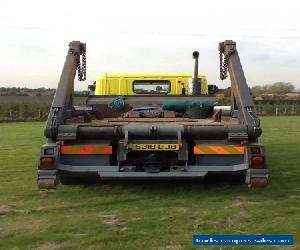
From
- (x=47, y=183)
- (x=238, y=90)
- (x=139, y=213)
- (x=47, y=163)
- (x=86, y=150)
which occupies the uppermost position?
(x=238, y=90)

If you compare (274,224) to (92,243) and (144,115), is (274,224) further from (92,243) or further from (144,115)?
(144,115)

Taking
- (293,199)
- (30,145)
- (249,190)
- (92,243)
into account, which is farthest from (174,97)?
(30,145)

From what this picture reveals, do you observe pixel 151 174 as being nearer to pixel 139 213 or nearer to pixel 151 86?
pixel 139 213

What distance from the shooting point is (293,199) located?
691cm

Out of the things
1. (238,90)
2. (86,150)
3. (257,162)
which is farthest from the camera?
(238,90)

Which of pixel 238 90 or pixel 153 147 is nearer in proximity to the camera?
pixel 153 147

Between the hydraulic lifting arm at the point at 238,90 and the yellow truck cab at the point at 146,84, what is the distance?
215cm

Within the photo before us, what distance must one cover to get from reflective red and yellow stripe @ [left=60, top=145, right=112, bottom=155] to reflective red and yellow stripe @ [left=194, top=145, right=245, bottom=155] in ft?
3.96

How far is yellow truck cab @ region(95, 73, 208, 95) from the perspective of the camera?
1079cm

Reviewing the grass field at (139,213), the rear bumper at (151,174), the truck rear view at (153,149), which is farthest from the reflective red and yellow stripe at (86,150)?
the grass field at (139,213)

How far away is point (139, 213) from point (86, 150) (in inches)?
50.3

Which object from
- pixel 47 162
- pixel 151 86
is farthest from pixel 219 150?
pixel 151 86

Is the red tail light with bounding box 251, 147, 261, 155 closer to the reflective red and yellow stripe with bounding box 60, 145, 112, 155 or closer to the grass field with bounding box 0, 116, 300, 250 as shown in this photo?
the grass field with bounding box 0, 116, 300, 250

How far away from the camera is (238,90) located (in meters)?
7.33
